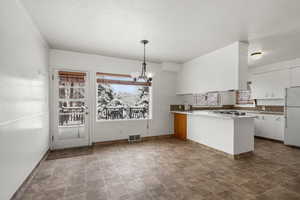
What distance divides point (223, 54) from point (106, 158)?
378 centimetres

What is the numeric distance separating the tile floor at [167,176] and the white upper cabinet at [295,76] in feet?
6.68

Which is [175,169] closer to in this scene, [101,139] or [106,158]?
[106,158]

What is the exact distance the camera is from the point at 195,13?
85.0 inches

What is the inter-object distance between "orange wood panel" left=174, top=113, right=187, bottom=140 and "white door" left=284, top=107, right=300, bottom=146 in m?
2.94

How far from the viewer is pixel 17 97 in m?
1.88

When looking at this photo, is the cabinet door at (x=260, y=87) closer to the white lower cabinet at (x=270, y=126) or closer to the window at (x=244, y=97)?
the window at (x=244, y=97)

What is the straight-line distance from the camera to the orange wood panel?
4.67m

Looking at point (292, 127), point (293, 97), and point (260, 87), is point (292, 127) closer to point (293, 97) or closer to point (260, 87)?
point (293, 97)

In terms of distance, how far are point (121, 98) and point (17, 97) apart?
2.90 m

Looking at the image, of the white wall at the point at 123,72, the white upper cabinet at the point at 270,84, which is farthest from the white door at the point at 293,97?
the white wall at the point at 123,72

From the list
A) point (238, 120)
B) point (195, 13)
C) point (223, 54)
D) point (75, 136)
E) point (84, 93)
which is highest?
point (195, 13)

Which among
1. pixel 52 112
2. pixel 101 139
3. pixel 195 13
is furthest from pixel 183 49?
pixel 52 112

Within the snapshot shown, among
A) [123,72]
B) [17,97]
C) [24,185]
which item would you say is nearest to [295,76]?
[123,72]

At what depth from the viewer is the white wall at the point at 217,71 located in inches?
125
